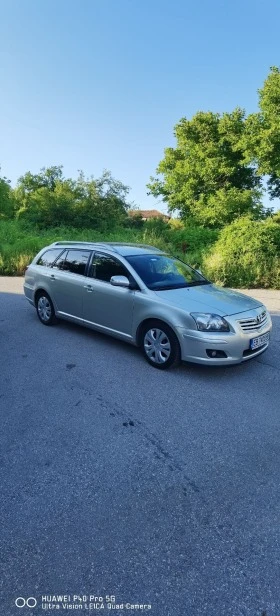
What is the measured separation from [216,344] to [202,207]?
19.3 meters

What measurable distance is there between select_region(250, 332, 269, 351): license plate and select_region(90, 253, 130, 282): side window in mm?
1909

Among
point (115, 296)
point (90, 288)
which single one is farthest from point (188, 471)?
point (90, 288)

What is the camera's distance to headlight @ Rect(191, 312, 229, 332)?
3.95m

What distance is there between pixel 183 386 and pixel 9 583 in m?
2.55

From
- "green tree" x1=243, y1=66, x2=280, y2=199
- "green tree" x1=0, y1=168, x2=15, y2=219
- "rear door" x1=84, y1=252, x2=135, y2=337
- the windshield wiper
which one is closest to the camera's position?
the windshield wiper

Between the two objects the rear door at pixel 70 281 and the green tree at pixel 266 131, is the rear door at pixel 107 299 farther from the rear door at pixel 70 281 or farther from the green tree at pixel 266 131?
the green tree at pixel 266 131

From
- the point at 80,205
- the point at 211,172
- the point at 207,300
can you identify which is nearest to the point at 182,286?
the point at 207,300

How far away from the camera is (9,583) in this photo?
5.72ft

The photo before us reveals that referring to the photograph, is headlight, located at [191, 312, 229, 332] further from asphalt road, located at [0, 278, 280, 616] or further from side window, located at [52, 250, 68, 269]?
side window, located at [52, 250, 68, 269]

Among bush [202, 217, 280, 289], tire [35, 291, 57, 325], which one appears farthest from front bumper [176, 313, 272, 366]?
bush [202, 217, 280, 289]

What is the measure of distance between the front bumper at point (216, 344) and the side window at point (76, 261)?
2.18 m

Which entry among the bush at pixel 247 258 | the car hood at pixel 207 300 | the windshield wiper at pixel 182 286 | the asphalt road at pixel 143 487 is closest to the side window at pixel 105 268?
the windshield wiper at pixel 182 286

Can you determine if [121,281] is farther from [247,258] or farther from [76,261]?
[247,258]

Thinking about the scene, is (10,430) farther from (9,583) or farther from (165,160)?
(165,160)
